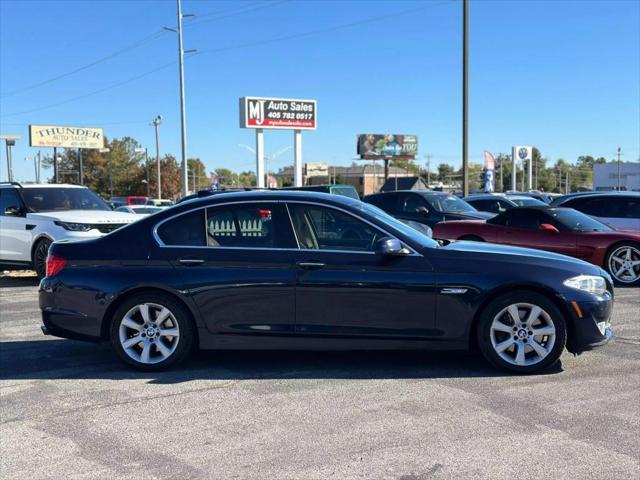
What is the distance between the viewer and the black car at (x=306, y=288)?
17.3ft

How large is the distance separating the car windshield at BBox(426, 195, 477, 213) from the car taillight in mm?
9961

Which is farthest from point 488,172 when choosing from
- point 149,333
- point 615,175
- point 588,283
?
point 615,175

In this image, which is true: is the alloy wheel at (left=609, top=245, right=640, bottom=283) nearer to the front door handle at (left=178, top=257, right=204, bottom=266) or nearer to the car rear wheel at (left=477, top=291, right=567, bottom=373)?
the car rear wheel at (left=477, top=291, right=567, bottom=373)

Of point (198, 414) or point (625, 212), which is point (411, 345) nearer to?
point (198, 414)

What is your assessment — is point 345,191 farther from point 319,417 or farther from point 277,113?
point 277,113

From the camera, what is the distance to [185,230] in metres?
5.66

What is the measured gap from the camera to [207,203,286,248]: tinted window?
5535 millimetres

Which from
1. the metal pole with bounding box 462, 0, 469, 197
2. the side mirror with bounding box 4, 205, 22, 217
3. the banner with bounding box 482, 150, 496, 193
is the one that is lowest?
the side mirror with bounding box 4, 205, 22, 217

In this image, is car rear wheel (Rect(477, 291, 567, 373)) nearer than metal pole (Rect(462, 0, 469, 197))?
Yes

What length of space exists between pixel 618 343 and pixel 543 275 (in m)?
1.85

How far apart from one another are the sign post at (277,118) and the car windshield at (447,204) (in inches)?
946

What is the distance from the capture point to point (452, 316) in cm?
528

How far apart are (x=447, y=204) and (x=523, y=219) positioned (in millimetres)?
3258

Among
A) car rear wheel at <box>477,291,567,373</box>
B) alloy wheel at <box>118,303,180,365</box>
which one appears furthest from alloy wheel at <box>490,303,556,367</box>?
alloy wheel at <box>118,303,180,365</box>
